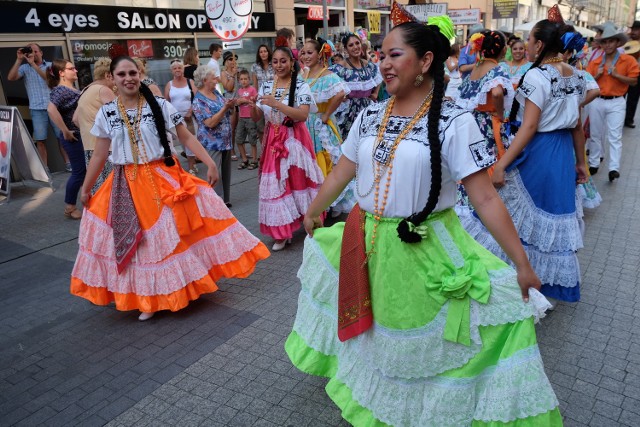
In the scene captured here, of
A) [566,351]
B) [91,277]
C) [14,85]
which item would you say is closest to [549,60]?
[566,351]

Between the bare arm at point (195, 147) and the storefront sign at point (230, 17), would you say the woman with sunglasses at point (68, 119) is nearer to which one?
the storefront sign at point (230, 17)

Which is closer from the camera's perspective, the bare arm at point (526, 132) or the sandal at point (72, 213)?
the bare arm at point (526, 132)

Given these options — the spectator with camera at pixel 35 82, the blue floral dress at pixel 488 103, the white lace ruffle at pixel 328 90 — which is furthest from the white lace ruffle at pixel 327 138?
the spectator with camera at pixel 35 82

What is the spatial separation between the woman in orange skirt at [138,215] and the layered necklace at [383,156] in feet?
6.77

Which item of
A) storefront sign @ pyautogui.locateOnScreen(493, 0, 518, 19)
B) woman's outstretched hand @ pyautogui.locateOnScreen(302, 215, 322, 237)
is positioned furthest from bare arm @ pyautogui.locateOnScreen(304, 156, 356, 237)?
storefront sign @ pyautogui.locateOnScreen(493, 0, 518, 19)

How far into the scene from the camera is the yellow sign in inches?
817

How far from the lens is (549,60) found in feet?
12.2

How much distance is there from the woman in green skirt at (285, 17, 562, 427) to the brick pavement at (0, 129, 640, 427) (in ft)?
2.52

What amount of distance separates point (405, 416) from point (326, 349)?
610mm

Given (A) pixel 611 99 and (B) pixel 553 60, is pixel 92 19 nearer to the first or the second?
(B) pixel 553 60

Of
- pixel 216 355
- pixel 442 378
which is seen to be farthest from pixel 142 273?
pixel 442 378

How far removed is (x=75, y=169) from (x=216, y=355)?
4.58m

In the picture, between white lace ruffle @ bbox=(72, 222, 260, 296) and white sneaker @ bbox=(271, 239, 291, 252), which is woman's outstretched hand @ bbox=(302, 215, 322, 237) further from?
white sneaker @ bbox=(271, 239, 291, 252)

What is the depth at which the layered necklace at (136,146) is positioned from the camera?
12.7 feet
